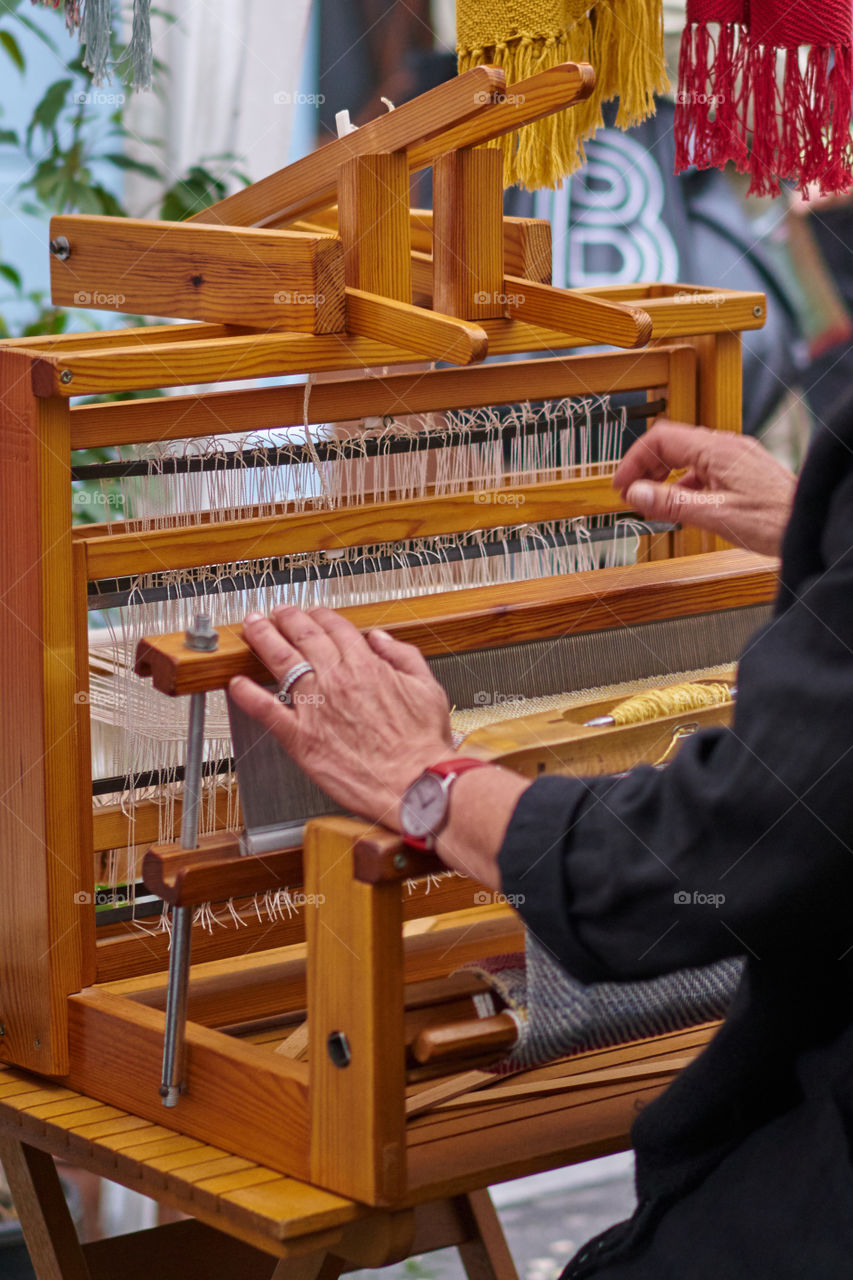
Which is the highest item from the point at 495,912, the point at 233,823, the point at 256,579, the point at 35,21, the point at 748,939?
the point at 35,21

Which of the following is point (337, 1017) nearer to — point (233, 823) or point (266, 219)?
point (233, 823)

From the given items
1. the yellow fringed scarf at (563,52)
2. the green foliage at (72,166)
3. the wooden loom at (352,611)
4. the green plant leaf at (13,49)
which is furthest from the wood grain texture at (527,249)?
the green plant leaf at (13,49)

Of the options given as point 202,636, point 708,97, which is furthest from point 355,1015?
point 708,97

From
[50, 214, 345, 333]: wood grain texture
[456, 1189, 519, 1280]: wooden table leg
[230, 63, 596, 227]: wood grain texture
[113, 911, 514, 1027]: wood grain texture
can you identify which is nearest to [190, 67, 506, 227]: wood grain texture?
[230, 63, 596, 227]: wood grain texture

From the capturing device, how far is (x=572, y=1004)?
1092 mm

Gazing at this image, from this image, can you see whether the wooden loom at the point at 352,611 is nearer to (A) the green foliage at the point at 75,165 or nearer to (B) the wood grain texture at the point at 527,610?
(B) the wood grain texture at the point at 527,610

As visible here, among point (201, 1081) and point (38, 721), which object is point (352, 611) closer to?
point (38, 721)

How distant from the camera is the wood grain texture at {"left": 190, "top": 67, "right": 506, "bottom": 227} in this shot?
1.33m

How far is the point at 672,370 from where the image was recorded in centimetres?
178

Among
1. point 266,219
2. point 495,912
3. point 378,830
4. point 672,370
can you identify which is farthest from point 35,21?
point 378,830

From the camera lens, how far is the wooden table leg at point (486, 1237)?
1.77 meters

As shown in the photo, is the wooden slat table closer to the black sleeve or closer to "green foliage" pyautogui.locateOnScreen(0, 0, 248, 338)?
the black sleeve

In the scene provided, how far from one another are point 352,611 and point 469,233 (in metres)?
0.43

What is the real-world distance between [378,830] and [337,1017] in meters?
0.14
